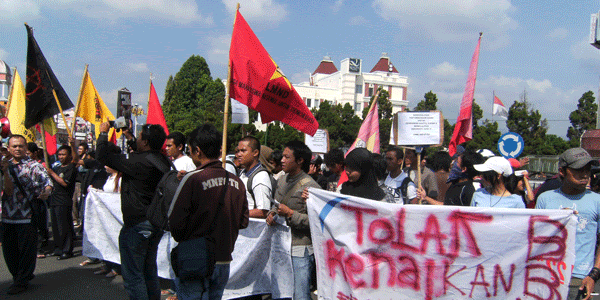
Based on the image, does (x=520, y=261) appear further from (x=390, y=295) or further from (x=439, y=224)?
(x=390, y=295)

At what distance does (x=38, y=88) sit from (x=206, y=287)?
4477 mm

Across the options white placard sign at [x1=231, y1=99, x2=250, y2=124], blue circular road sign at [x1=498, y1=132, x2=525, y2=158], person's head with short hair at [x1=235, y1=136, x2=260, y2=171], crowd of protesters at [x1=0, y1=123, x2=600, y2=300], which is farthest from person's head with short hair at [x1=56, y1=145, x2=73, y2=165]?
blue circular road sign at [x1=498, y1=132, x2=525, y2=158]

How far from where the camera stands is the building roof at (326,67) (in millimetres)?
72438

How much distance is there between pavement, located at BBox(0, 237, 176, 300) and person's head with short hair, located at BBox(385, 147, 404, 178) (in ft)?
10.2

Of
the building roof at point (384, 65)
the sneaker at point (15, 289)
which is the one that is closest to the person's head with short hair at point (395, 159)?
the sneaker at point (15, 289)

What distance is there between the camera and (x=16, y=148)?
16.2 ft

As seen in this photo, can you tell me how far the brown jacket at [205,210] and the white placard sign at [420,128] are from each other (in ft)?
9.22

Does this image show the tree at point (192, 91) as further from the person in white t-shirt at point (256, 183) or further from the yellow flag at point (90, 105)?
the person in white t-shirt at point (256, 183)

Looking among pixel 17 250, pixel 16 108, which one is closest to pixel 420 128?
pixel 17 250

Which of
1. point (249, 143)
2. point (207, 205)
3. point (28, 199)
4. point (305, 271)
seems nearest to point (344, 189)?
point (305, 271)

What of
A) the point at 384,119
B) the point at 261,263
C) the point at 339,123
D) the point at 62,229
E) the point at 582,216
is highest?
the point at 384,119

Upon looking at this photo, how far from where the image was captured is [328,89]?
6075 centimetres

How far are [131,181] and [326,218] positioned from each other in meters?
1.75

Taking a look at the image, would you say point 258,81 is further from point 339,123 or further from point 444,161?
point 339,123
